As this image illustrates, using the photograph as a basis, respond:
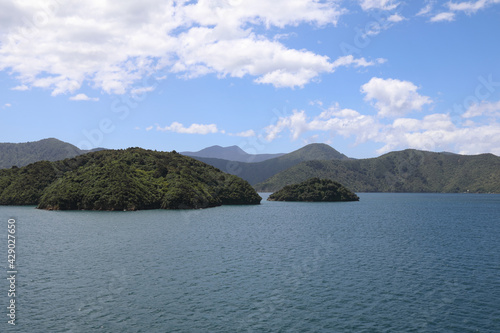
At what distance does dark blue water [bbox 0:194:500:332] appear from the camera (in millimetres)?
30766

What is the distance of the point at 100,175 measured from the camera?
A: 604 feet

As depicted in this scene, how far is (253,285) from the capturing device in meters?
42.2

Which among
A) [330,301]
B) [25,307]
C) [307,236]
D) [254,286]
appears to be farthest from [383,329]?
[307,236]

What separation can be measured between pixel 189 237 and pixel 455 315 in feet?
192

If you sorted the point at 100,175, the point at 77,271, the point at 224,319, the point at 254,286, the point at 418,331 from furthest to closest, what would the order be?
the point at 100,175 → the point at 77,271 → the point at 254,286 → the point at 224,319 → the point at 418,331

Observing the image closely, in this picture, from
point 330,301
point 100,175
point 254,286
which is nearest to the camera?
point 330,301

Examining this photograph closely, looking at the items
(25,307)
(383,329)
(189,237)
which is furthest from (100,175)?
(383,329)

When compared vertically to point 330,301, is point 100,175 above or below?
above

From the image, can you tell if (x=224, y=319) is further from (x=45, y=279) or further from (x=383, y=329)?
(x=45, y=279)

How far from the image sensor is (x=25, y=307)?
110 ft

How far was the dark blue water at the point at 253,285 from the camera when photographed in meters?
30.8

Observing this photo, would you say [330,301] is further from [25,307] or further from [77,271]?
[77,271]

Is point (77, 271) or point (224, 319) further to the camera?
point (77, 271)

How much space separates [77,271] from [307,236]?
176ft
